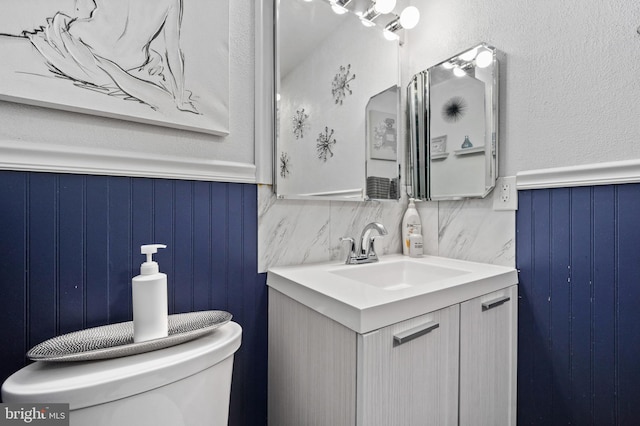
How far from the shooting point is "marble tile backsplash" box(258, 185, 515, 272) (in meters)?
1.06

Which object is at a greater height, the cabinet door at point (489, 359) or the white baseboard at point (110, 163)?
the white baseboard at point (110, 163)

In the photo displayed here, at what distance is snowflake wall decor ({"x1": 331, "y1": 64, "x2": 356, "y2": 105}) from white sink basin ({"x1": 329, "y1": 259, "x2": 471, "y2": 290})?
725 mm

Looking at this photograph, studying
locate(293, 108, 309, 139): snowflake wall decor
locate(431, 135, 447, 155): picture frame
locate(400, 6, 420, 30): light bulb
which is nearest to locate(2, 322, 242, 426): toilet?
locate(293, 108, 309, 139): snowflake wall decor

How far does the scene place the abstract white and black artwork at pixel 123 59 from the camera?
2.22 feet

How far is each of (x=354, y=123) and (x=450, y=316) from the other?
870 millimetres

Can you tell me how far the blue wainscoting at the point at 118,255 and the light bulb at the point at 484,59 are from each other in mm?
1021

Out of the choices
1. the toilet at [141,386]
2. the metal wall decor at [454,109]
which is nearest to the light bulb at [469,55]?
the metal wall decor at [454,109]

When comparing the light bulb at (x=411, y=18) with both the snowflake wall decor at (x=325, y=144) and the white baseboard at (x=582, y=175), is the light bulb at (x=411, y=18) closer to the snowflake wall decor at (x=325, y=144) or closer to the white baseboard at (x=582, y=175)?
the snowflake wall decor at (x=325, y=144)

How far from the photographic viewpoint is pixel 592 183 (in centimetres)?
87

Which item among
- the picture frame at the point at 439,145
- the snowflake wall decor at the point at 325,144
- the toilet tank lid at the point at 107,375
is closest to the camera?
the toilet tank lid at the point at 107,375

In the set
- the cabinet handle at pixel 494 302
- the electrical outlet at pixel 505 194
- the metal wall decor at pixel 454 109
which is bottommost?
the cabinet handle at pixel 494 302

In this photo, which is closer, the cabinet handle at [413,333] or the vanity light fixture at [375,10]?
the cabinet handle at [413,333]

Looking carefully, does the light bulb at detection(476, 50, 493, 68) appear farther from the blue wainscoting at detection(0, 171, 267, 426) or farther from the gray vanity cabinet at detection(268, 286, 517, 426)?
the blue wainscoting at detection(0, 171, 267, 426)

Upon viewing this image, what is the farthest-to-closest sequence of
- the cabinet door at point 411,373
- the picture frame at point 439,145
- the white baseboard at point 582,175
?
the picture frame at point 439,145 → the white baseboard at point 582,175 → the cabinet door at point 411,373
